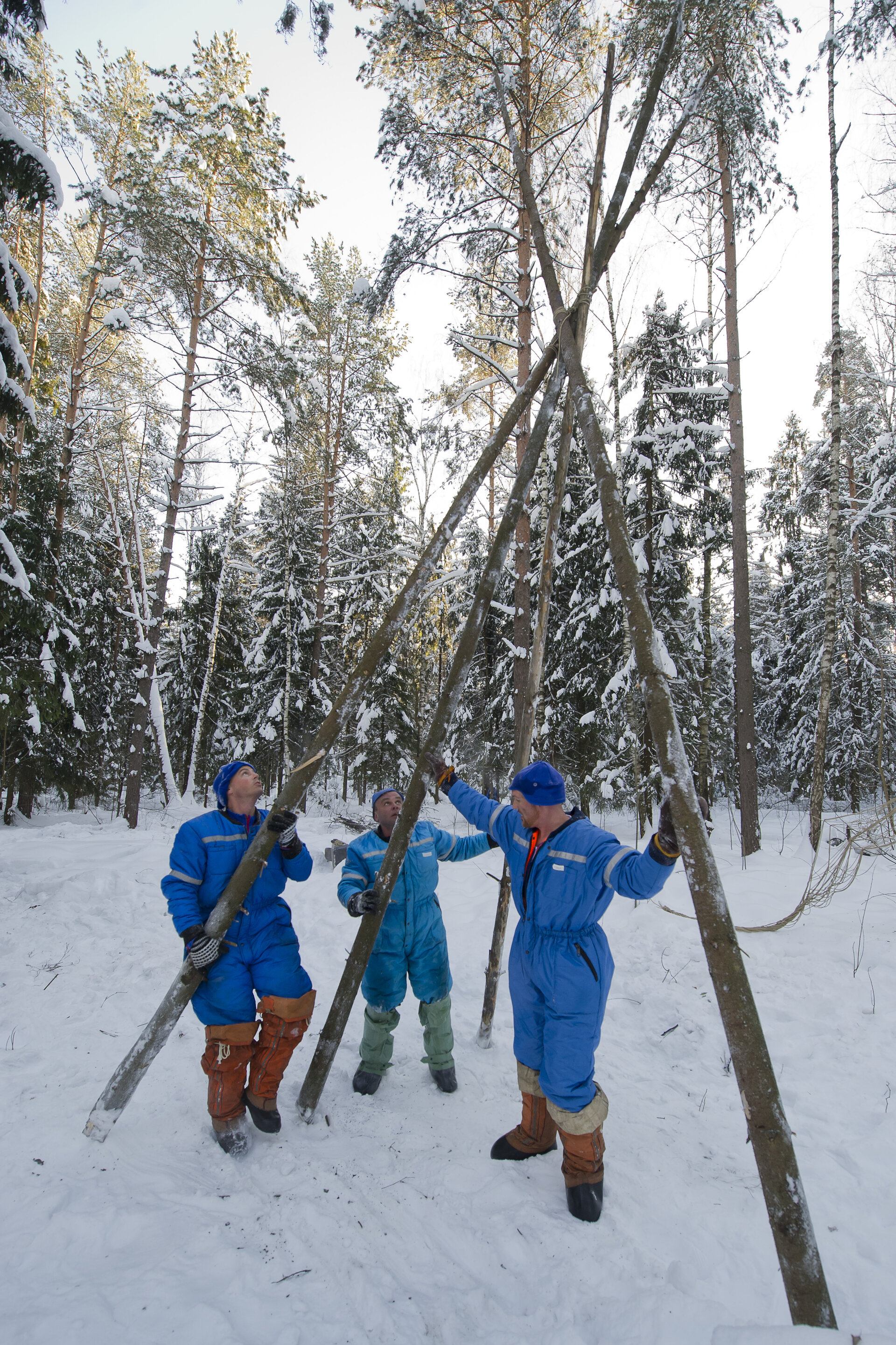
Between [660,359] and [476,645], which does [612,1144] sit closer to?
[476,645]

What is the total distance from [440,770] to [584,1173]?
2025 mm

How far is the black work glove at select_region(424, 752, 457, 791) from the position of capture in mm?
3518

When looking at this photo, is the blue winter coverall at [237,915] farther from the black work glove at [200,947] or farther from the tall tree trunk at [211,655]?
the tall tree trunk at [211,655]

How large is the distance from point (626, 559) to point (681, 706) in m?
12.1

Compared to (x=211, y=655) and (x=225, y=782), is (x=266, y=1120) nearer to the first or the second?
(x=225, y=782)

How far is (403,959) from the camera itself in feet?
12.8

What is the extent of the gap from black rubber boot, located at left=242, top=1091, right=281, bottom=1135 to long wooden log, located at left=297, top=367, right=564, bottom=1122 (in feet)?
0.50

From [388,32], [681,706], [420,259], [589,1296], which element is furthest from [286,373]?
[589,1296]

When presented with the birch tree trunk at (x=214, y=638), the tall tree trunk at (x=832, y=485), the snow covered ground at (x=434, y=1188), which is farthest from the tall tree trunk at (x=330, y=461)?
the snow covered ground at (x=434, y=1188)

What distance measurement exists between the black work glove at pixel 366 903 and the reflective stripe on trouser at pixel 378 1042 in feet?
3.14

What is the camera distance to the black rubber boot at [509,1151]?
10.3 ft

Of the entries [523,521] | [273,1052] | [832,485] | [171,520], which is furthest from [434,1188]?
[171,520]

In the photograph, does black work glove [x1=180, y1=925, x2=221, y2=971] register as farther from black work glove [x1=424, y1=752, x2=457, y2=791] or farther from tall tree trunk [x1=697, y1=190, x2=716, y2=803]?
tall tree trunk [x1=697, y1=190, x2=716, y2=803]

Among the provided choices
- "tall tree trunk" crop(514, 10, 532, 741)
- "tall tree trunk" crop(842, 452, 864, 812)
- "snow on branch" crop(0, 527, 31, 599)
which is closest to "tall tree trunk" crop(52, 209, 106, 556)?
"snow on branch" crop(0, 527, 31, 599)
